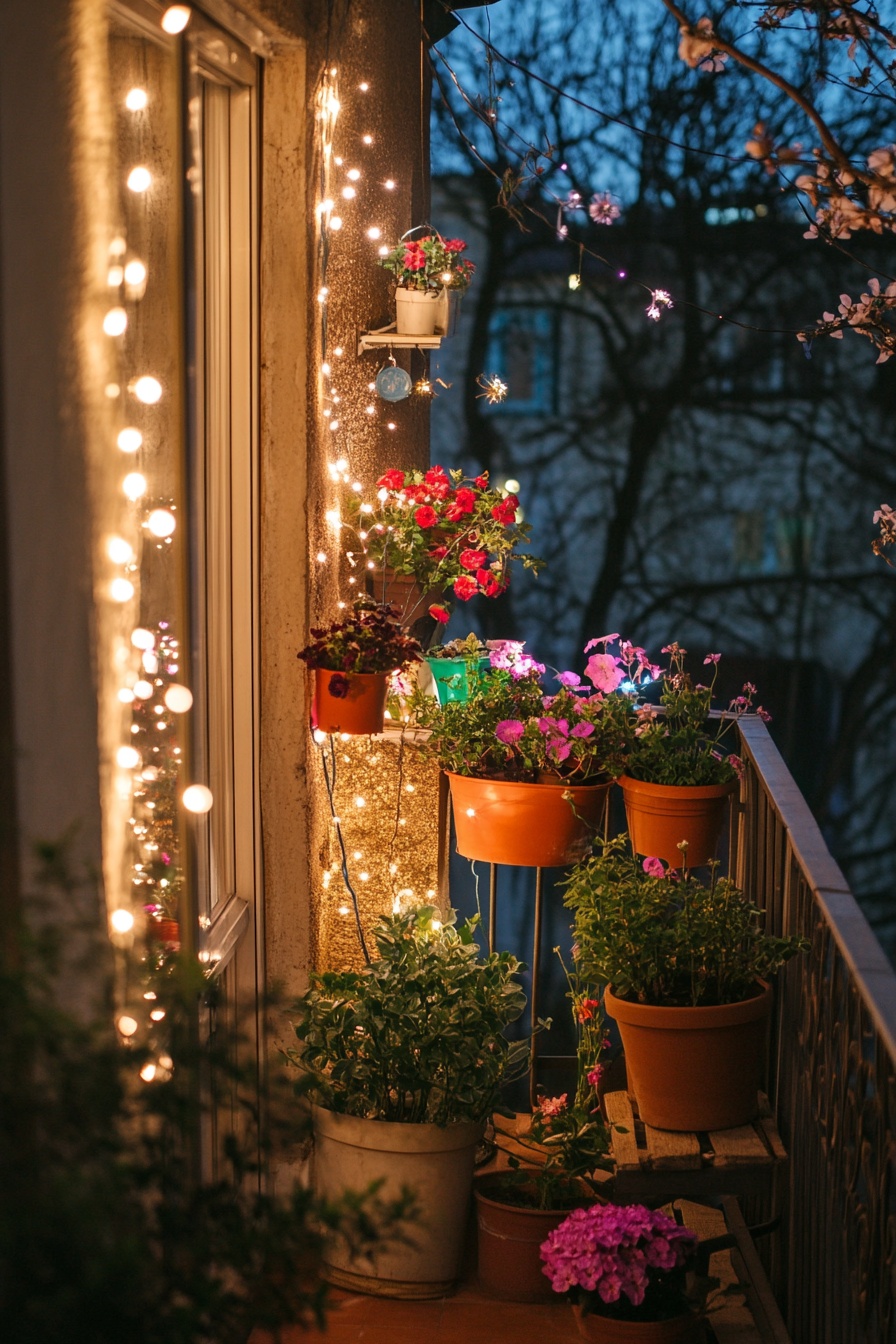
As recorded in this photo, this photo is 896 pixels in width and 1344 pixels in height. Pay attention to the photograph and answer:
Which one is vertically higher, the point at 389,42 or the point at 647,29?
the point at 647,29

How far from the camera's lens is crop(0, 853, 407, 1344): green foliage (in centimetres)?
95

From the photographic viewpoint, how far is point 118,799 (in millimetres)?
1694

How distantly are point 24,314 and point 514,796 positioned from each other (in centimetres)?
183

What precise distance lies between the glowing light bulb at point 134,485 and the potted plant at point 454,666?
1368 millimetres

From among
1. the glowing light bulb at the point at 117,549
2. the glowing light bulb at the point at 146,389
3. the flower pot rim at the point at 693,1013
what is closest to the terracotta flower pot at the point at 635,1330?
the flower pot rim at the point at 693,1013

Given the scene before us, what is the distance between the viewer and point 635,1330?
249cm

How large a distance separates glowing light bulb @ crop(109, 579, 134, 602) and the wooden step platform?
1.47m

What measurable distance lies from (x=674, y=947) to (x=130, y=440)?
1.47m

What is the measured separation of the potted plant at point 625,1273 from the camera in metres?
2.45

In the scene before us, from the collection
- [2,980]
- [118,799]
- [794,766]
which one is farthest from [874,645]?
[2,980]

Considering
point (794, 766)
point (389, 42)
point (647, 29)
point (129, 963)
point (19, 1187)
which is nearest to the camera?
point (19, 1187)

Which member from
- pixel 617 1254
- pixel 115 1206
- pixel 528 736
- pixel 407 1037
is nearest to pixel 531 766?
pixel 528 736

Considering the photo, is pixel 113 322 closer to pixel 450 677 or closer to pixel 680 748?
pixel 450 677

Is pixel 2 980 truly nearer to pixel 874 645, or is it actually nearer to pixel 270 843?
pixel 270 843
